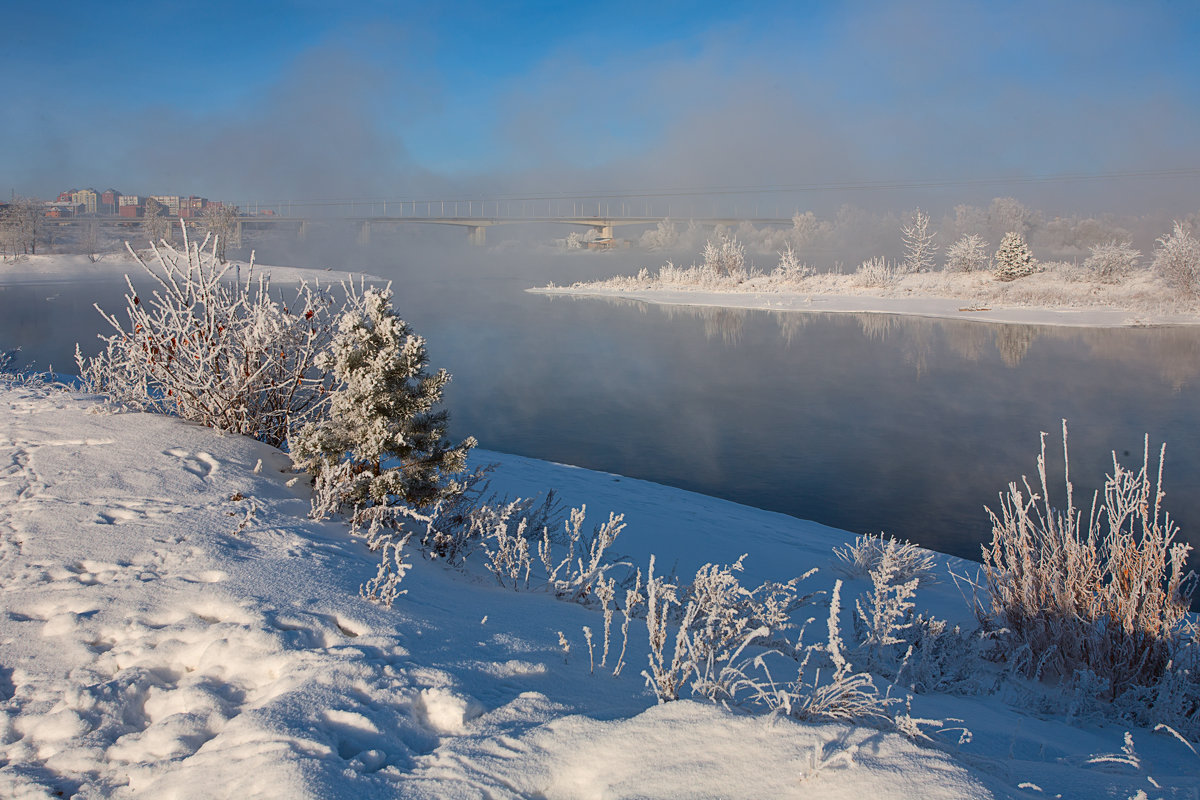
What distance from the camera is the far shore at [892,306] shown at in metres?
23.6

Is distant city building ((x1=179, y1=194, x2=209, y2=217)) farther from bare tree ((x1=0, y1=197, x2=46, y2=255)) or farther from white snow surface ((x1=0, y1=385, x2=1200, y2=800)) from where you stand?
white snow surface ((x1=0, y1=385, x2=1200, y2=800))

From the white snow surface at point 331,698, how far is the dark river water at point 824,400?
524 centimetres

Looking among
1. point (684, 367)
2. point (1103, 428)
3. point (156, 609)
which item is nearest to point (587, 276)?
point (684, 367)

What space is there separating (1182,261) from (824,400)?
74.1 feet

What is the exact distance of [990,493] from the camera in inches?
332

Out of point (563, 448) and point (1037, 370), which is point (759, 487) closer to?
point (563, 448)

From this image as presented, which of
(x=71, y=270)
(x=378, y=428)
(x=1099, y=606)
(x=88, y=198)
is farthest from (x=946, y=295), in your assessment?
(x=88, y=198)

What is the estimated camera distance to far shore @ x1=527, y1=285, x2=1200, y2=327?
23625 millimetres

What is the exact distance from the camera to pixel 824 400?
13164 millimetres

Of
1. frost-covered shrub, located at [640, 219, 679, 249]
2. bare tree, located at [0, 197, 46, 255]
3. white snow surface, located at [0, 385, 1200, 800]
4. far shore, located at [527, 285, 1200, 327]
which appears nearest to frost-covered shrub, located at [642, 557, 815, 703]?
white snow surface, located at [0, 385, 1200, 800]

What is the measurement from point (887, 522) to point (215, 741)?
22.3ft

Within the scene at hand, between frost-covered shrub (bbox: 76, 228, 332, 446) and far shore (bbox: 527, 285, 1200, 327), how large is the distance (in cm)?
2306

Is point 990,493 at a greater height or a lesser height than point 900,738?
lesser

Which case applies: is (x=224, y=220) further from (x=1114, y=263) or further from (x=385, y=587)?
(x=385, y=587)
